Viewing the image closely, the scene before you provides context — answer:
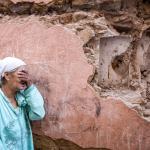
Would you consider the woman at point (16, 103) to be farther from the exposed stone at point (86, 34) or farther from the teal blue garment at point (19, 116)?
the exposed stone at point (86, 34)

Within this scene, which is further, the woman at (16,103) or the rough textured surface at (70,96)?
the rough textured surface at (70,96)

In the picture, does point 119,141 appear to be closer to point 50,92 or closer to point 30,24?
point 50,92

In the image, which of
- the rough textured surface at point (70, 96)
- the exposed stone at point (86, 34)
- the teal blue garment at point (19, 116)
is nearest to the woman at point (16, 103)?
the teal blue garment at point (19, 116)

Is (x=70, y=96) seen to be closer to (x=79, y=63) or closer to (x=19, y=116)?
(x=79, y=63)

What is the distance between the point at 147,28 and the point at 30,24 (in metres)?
0.73

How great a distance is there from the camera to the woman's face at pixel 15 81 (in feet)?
10.2

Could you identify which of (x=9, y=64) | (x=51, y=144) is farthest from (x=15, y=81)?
(x=51, y=144)

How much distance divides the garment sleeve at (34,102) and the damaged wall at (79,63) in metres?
0.10

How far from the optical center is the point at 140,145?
3.30 metres

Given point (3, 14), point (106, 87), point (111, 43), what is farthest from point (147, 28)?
point (3, 14)

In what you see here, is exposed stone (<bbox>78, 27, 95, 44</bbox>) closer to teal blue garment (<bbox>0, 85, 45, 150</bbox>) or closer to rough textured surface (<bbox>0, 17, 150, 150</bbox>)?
rough textured surface (<bbox>0, 17, 150, 150</bbox>)

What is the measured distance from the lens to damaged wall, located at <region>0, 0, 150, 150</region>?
323 cm

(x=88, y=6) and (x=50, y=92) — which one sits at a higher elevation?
(x=88, y=6)

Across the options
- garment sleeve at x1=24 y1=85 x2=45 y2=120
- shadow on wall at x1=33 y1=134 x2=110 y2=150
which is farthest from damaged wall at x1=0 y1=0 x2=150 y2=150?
garment sleeve at x1=24 y1=85 x2=45 y2=120
